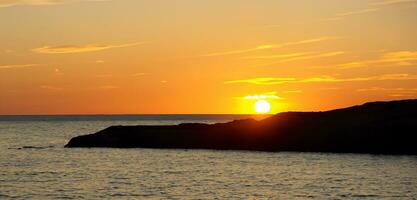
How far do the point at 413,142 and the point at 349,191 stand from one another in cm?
4871

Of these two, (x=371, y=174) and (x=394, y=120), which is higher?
(x=394, y=120)

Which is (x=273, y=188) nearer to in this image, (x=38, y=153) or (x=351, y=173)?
(x=351, y=173)

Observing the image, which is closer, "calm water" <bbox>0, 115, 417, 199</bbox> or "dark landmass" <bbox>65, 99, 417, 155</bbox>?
"calm water" <bbox>0, 115, 417, 199</bbox>

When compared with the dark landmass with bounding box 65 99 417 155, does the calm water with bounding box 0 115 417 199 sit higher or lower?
lower

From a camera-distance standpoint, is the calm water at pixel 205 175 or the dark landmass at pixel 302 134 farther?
the dark landmass at pixel 302 134

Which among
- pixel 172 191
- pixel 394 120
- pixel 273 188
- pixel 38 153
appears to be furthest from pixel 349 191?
pixel 38 153

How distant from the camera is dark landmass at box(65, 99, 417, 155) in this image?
11062 centimetres

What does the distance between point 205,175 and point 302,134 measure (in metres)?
44.6

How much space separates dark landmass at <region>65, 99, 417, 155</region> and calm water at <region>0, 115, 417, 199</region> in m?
7.57

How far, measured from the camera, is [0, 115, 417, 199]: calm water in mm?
61031

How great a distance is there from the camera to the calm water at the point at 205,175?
6103 cm

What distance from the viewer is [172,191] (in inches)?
2454

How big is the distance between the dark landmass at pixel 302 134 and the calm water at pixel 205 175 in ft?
24.8

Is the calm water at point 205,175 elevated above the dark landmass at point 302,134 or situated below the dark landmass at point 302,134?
below
